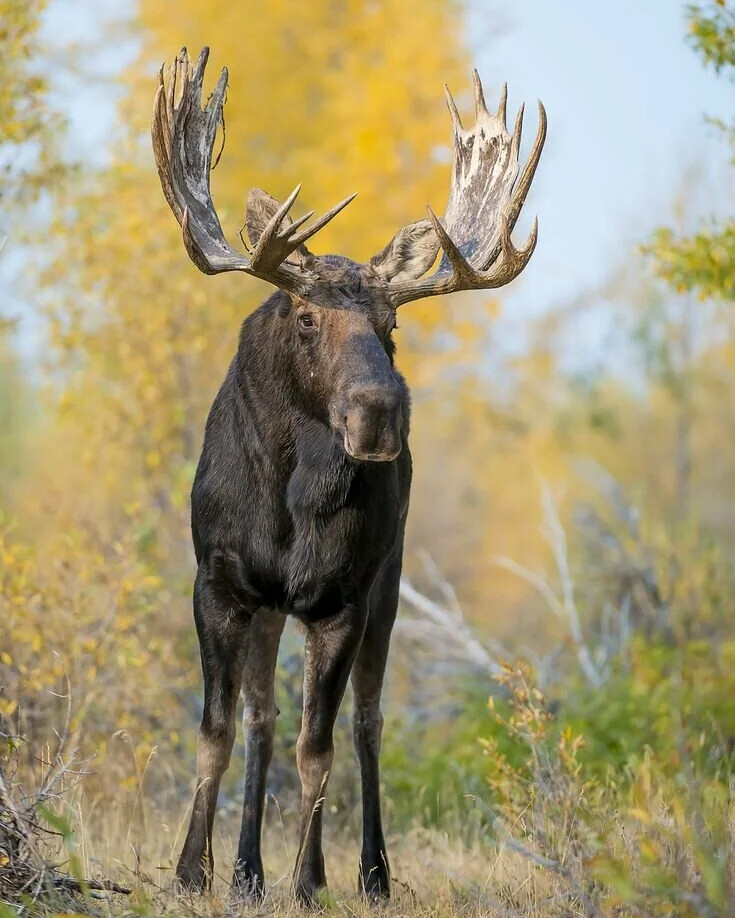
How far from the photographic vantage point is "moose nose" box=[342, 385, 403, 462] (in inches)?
198

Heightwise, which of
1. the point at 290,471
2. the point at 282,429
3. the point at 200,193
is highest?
the point at 200,193

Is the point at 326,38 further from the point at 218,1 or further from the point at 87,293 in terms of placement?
the point at 87,293

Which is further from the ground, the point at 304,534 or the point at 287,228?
the point at 287,228

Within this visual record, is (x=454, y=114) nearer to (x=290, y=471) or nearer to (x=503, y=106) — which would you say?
(x=503, y=106)

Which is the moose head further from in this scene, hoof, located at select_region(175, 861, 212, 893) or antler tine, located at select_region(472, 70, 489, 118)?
hoof, located at select_region(175, 861, 212, 893)

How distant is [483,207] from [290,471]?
1539mm

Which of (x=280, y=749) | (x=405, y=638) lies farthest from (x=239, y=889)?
(x=405, y=638)

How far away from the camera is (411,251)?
588 cm

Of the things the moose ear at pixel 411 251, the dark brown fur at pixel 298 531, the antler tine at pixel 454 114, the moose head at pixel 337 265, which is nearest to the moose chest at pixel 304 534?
the dark brown fur at pixel 298 531

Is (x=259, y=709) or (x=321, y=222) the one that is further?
(x=259, y=709)

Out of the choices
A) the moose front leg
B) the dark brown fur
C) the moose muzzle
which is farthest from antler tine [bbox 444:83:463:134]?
the moose front leg

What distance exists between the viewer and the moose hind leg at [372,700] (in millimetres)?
6176

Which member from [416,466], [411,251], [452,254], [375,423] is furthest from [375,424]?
[416,466]

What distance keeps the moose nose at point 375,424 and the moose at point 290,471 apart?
0.19 metres
